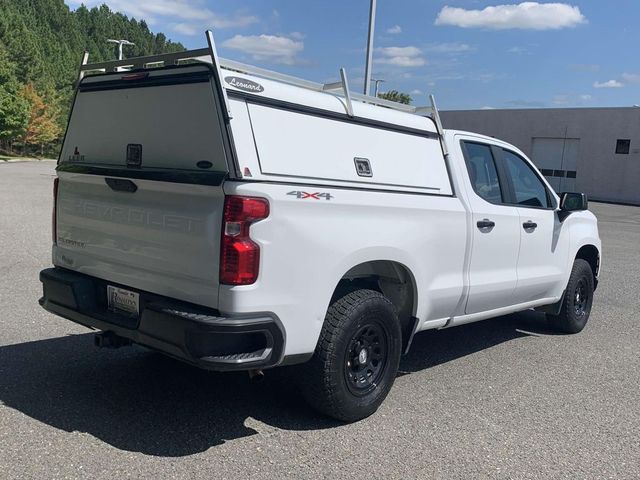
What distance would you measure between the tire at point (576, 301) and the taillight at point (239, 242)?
14.1ft

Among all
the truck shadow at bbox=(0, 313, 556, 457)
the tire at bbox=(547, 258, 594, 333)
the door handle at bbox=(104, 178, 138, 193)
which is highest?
the door handle at bbox=(104, 178, 138, 193)

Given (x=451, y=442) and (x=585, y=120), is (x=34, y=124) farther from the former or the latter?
(x=451, y=442)

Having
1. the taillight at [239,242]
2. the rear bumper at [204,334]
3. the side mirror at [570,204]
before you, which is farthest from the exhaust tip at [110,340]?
the side mirror at [570,204]

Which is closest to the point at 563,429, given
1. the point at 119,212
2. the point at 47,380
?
the point at 119,212

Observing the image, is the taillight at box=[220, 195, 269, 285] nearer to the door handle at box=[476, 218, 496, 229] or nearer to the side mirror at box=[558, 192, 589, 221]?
the door handle at box=[476, 218, 496, 229]

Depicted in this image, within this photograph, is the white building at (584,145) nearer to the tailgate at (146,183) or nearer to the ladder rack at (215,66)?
the ladder rack at (215,66)

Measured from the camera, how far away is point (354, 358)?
13.6ft

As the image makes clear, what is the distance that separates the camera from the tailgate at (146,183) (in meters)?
3.52

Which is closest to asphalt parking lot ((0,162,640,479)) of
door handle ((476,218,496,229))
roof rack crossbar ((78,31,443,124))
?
door handle ((476,218,496,229))

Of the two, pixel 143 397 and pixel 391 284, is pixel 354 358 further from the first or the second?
pixel 143 397

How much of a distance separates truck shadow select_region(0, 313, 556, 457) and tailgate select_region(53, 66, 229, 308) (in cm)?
86

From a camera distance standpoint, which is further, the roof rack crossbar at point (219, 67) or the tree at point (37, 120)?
the tree at point (37, 120)

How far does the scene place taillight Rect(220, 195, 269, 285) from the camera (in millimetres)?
3373

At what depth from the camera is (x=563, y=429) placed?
4.24m
